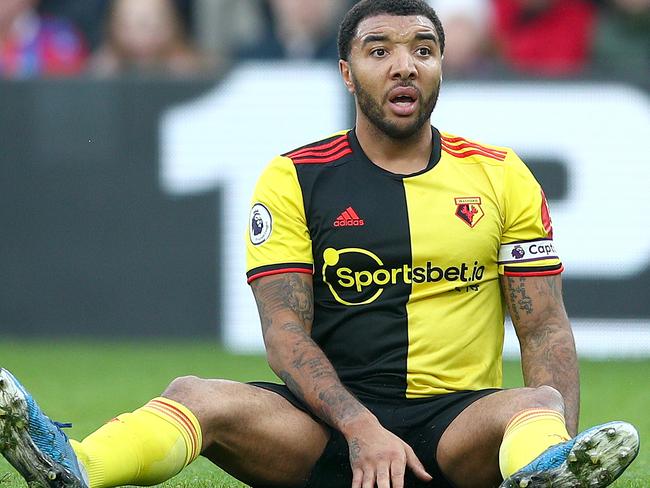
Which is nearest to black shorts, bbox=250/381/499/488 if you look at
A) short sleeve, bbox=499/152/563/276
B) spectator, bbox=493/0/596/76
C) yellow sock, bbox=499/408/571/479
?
yellow sock, bbox=499/408/571/479

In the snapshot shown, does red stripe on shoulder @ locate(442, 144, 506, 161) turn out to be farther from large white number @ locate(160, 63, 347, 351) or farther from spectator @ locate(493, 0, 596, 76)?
spectator @ locate(493, 0, 596, 76)

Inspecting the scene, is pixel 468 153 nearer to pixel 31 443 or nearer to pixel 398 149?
pixel 398 149

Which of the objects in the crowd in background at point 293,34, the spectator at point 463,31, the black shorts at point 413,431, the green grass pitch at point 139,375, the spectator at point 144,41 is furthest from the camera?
the spectator at point 144,41

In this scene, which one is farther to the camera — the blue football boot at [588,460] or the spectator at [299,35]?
the spectator at [299,35]

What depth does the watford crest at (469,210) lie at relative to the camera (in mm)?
4469

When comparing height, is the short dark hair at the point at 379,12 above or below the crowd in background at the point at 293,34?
below

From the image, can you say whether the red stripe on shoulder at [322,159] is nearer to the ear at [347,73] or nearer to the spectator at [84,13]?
the ear at [347,73]

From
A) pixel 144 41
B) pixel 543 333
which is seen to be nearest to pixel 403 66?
pixel 543 333

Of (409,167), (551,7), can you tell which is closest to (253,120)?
(551,7)

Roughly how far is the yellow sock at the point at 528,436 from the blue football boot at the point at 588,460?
12 cm

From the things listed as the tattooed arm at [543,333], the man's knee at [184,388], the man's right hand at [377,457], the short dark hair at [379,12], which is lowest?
the man's right hand at [377,457]

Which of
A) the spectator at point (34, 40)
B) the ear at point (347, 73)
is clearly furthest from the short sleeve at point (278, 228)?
the spectator at point (34, 40)

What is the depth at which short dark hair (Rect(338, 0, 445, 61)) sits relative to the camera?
451 centimetres

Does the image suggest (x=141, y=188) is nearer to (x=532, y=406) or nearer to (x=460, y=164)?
(x=460, y=164)
